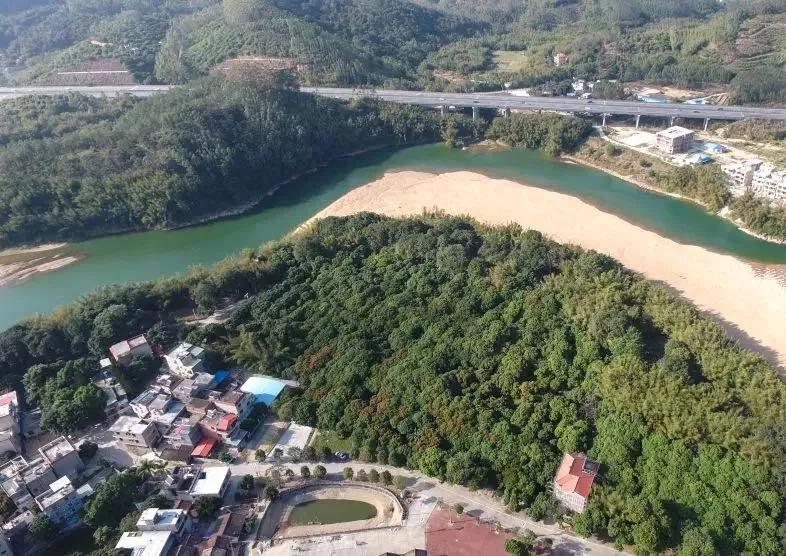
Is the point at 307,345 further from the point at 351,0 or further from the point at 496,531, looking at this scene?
the point at 351,0

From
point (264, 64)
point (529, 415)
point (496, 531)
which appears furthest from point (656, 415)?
point (264, 64)

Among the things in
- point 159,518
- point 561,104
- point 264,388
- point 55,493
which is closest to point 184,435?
point 159,518

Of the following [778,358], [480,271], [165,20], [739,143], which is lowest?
[778,358]

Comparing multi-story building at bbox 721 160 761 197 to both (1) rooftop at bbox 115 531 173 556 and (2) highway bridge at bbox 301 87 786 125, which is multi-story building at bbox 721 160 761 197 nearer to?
(2) highway bridge at bbox 301 87 786 125

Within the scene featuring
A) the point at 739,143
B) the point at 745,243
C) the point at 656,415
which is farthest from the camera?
the point at 739,143

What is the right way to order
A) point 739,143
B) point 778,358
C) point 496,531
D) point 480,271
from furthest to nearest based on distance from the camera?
point 739,143 < point 480,271 < point 778,358 < point 496,531

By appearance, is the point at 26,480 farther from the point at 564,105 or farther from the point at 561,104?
the point at 561,104

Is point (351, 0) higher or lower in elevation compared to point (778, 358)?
higher
